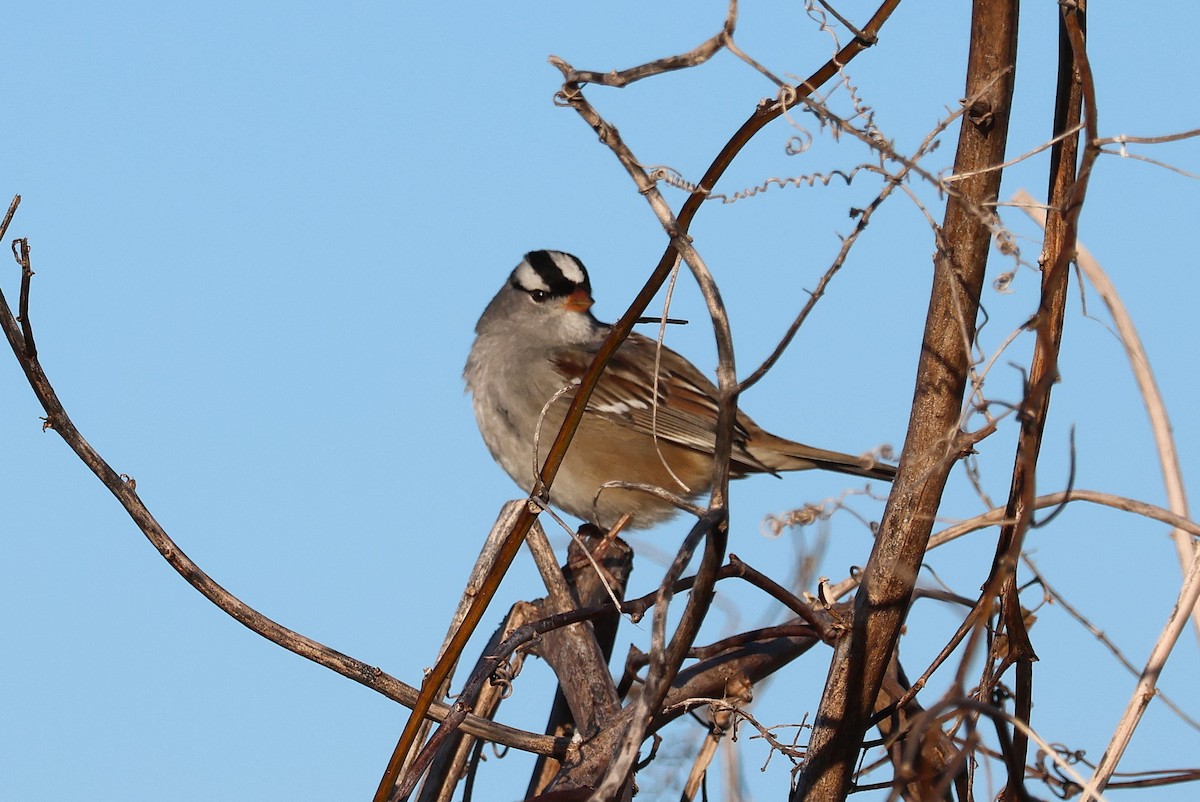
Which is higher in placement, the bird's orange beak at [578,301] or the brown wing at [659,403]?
the bird's orange beak at [578,301]

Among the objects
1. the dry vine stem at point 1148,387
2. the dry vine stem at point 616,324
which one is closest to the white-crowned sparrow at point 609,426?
the dry vine stem at point 1148,387

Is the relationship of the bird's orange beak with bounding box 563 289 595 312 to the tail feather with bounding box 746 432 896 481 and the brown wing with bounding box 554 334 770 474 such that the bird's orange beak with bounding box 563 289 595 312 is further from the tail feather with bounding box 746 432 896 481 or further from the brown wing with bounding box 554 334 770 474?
the tail feather with bounding box 746 432 896 481

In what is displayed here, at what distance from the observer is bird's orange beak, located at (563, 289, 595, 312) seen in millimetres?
5863

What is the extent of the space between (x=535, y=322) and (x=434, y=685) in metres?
4.35

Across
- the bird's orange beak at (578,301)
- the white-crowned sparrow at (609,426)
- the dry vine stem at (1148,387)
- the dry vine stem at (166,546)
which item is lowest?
the dry vine stem at (166,546)

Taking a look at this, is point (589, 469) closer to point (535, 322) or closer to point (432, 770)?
point (535, 322)

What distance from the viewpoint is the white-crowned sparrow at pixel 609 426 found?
17.1 ft

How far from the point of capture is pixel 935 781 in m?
1.75

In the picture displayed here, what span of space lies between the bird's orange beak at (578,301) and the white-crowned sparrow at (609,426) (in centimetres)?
11

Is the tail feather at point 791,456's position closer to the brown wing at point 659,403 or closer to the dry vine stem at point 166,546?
the brown wing at point 659,403

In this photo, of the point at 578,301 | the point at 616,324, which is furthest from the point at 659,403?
the point at 616,324

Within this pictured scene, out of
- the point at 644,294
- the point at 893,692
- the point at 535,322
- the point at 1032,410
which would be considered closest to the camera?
the point at 1032,410

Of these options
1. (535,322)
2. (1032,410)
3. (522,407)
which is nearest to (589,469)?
(522,407)

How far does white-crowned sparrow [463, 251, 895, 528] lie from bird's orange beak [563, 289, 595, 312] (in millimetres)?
110
